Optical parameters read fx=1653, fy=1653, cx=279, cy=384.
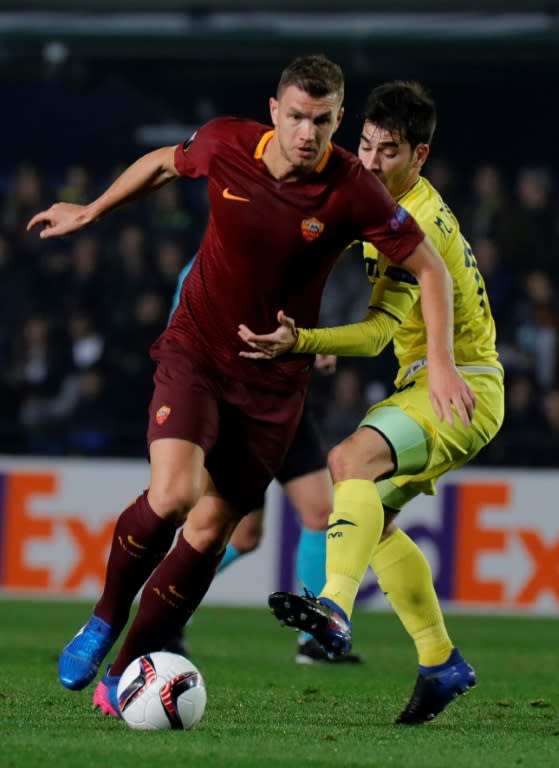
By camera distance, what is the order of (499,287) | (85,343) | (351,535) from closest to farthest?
(351,535), (85,343), (499,287)

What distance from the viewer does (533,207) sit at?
14.7m

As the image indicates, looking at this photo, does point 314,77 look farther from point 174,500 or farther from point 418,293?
point 174,500

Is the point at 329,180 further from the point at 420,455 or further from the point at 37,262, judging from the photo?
the point at 37,262

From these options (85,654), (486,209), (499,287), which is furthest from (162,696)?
(486,209)

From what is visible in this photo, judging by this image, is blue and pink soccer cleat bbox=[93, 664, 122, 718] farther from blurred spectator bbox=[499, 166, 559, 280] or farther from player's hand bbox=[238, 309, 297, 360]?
blurred spectator bbox=[499, 166, 559, 280]

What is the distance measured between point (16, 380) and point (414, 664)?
620 centimetres

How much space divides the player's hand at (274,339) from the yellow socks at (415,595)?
881 millimetres

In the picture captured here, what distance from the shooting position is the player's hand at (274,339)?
219 inches

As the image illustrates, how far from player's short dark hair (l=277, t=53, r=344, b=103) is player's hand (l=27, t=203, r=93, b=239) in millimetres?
858

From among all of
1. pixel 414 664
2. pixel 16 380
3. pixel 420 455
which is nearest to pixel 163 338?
pixel 420 455

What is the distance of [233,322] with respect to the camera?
567 cm

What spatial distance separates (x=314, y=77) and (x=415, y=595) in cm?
187

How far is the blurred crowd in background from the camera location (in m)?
13.0

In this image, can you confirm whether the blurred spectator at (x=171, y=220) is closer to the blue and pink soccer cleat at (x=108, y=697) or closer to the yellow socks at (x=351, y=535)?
the blue and pink soccer cleat at (x=108, y=697)
